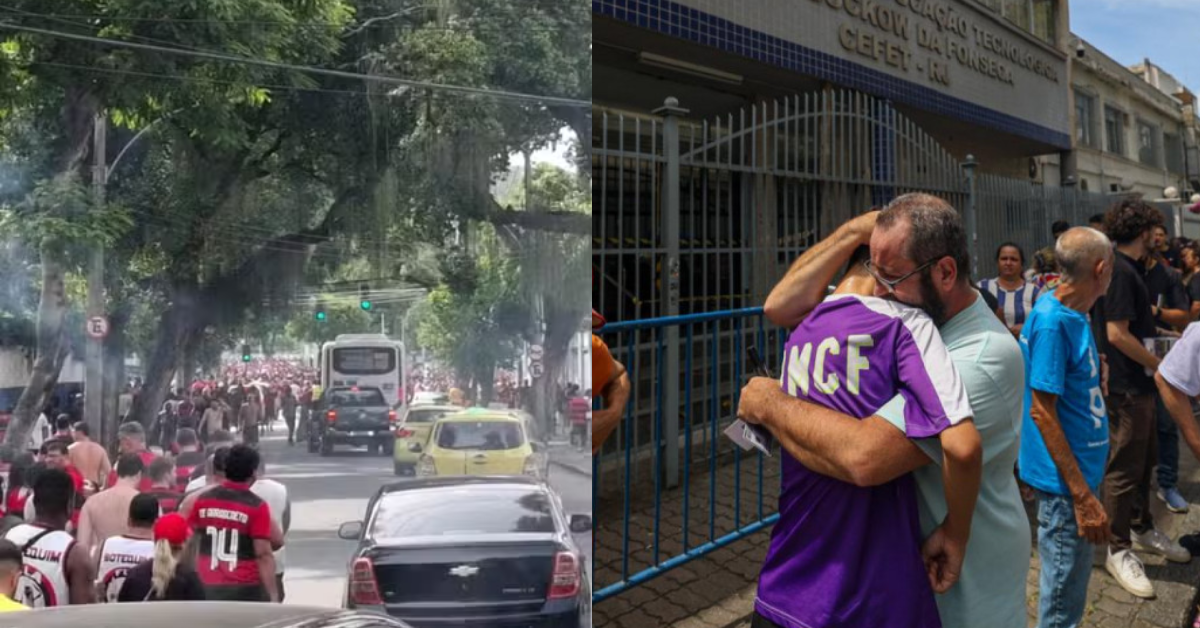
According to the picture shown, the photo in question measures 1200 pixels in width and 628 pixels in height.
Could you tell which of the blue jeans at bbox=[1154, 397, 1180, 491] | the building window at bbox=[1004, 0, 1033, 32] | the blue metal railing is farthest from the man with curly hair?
the building window at bbox=[1004, 0, 1033, 32]

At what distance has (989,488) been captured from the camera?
68.2 inches

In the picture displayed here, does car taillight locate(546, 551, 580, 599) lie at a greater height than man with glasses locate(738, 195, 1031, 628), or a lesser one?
lesser

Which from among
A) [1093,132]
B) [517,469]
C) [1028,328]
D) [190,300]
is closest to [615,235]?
[1028,328]

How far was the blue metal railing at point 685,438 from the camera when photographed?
3398mm

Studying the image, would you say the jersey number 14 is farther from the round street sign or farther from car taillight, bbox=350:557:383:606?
the round street sign

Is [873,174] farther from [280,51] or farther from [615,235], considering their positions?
[280,51]

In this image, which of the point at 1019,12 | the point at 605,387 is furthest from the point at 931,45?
the point at 605,387

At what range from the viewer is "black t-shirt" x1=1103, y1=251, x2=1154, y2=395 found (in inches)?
147

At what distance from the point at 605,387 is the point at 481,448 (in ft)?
1.66

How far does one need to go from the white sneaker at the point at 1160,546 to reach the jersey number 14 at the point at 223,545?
4202 millimetres

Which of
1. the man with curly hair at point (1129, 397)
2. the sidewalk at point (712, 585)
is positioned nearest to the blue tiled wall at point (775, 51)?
the man with curly hair at point (1129, 397)

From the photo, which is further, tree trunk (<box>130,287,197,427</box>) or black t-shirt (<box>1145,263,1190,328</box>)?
black t-shirt (<box>1145,263,1190,328</box>)

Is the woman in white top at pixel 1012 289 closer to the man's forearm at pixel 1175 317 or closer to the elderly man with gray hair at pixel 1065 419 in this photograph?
the man's forearm at pixel 1175 317

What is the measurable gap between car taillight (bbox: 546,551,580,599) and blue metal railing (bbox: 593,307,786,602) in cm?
87
